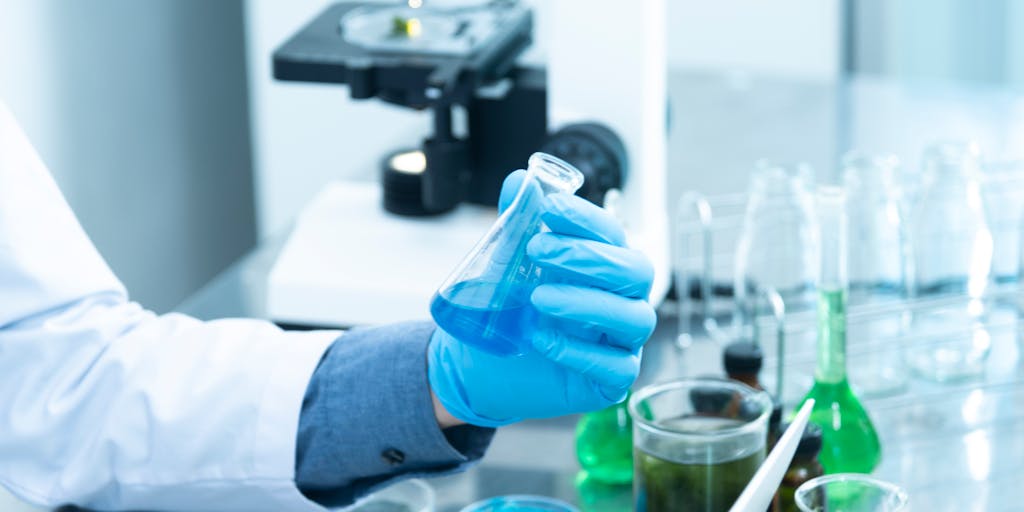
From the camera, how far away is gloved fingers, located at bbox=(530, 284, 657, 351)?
1.01 m

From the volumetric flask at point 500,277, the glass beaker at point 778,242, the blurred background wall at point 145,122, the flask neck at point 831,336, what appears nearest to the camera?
the volumetric flask at point 500,277

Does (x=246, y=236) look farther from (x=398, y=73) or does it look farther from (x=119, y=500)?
(x=119, y=500)

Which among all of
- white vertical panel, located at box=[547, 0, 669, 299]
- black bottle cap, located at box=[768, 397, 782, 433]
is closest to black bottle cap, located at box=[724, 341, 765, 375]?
black bottle cap, located at box=[768, 397, 782, 433]

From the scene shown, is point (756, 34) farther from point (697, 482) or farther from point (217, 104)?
point (697, 482)

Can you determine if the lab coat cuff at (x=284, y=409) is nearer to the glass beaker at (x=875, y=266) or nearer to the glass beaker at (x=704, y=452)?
the glass beaker at (x=704, y=452)

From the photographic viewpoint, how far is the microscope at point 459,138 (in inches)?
65.2

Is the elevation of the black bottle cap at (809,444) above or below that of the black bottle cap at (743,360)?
below

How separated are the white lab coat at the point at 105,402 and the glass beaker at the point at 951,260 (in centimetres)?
69

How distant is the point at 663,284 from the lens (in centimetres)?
169

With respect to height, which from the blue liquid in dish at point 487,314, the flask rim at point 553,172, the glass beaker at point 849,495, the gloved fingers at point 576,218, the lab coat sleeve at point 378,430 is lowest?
the lab coat sleeve at point 378,430

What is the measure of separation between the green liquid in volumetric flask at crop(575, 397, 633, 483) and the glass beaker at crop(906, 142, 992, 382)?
38 cm

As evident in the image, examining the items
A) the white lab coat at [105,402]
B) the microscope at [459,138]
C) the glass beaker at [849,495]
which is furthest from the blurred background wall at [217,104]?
the glass beaker at [849,495]

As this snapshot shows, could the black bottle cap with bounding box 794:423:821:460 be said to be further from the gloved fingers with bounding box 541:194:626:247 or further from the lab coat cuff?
the lab coat cuff

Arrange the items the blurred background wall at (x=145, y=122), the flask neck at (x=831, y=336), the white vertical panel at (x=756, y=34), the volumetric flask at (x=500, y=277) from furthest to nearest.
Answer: the white vertical panel at (x=756, y=34) → the blurred background wall at (x=145, y=122) → the flask neck at (x=831, y=336) → the volumetric flask at (x=500, y=277)
